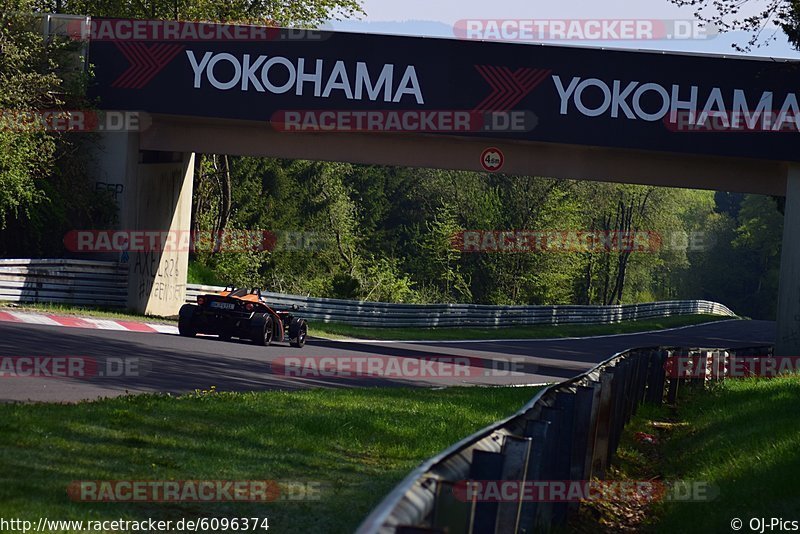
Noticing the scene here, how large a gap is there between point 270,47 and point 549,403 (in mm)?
19750

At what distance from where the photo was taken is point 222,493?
23.0 ft

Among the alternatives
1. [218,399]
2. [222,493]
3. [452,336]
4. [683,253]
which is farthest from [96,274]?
[683,253]

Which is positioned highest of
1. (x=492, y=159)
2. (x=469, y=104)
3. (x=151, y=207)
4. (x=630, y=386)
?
(x=469, y=104)

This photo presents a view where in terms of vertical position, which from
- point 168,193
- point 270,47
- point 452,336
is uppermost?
point 270,47

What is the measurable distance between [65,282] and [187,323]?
18.6 ft

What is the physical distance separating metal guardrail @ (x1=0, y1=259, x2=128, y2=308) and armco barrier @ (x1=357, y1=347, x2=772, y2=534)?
16.1 m

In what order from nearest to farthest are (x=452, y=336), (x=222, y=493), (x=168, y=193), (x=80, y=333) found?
(x=222, y=493) < (x=80, y=333) < (x=168, y=193) < (x=452, y=336)

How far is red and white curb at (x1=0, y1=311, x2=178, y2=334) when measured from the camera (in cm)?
2150

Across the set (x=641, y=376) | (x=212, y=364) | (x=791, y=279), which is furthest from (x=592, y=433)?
(x=791, y=279)

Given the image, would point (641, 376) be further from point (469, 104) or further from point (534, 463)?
point (469, 104)

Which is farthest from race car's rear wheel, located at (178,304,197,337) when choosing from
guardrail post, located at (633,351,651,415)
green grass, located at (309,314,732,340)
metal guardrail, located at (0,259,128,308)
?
guardrail post, located at (633,351,651,415)

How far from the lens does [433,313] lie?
1556 inches

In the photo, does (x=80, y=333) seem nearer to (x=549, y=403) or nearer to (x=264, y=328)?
(x=264, y=328)

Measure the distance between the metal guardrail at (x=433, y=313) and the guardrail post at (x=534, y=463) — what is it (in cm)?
2582
